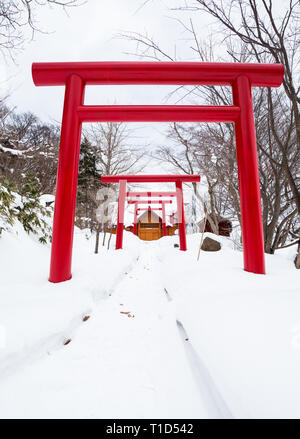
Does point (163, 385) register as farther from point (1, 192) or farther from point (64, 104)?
point (1, 192)

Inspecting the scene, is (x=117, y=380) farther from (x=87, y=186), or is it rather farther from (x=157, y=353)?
(x=87, y=186)

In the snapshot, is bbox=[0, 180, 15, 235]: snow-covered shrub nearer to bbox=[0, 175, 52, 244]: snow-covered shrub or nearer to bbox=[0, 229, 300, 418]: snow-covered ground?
bbox=[0, 175, 52, 244]: snow-covered shrub

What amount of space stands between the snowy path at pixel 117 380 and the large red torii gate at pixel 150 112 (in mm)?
987

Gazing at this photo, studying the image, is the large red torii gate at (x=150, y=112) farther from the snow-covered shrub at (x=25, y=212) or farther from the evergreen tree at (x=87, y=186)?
the evergreen tree at (x=87, y=186)

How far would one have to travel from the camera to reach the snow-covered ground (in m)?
0.66

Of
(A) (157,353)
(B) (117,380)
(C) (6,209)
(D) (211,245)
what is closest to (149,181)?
(D) (211,245)

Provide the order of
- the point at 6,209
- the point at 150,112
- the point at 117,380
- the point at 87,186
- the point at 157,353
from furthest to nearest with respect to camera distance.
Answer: the point at 87,186 → the point at 6,209 → the point at 150,112 → the point at 157,353 → the point at 117,380

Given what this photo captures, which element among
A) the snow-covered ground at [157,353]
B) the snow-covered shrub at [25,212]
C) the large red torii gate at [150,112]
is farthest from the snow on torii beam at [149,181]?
the snow-covered ground at [157,353]

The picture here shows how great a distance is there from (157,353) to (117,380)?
33 cm

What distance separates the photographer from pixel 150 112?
88.3 inches

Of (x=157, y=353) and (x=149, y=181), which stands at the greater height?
(x=149, y=181)

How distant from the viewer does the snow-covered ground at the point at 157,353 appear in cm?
66

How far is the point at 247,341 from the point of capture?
0.78 m

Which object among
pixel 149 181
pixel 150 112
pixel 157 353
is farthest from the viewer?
pixel 149 181
